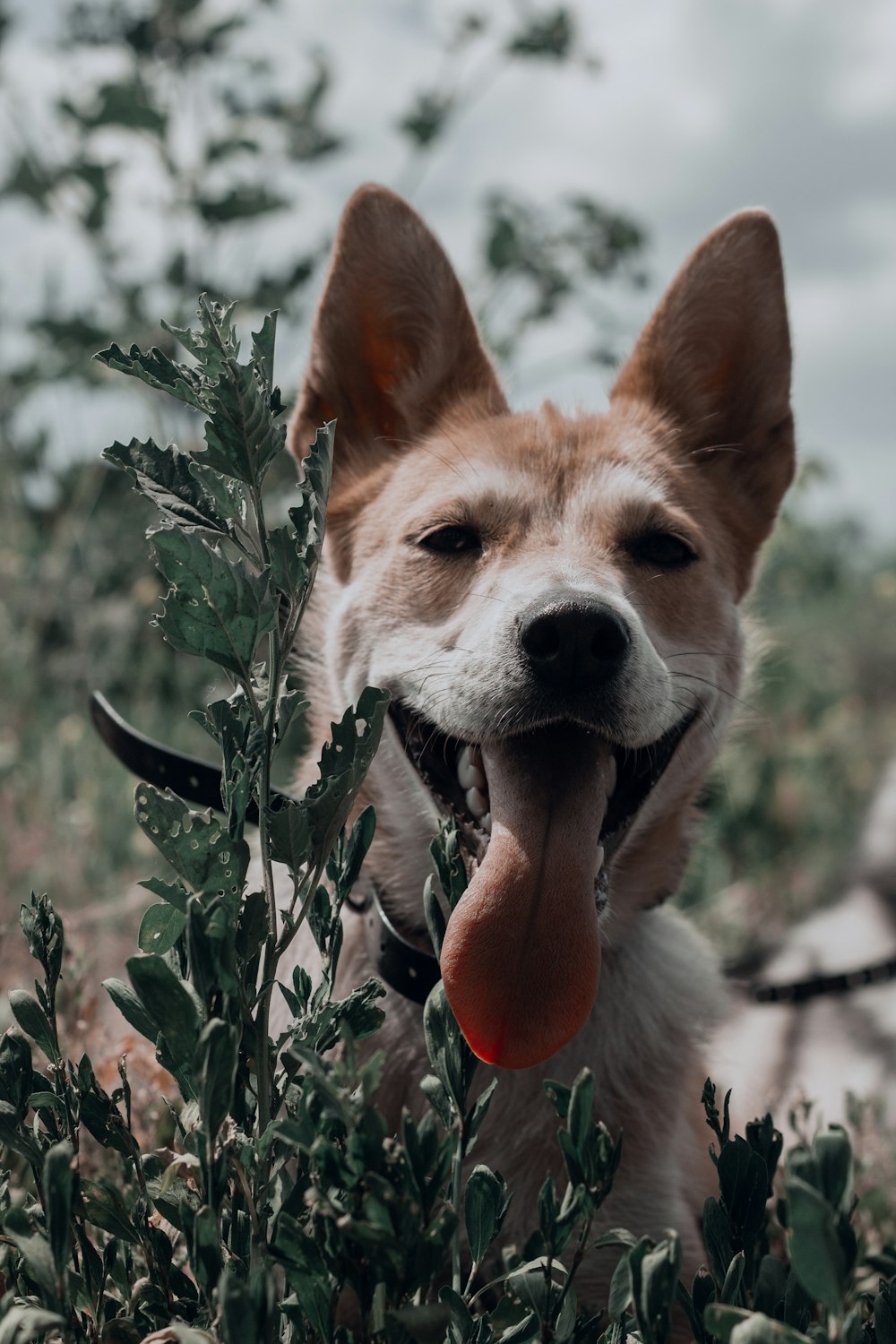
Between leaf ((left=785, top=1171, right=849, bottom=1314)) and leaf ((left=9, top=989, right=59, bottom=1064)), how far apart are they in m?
0.71

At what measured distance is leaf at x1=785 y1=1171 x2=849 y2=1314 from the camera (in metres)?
0.76

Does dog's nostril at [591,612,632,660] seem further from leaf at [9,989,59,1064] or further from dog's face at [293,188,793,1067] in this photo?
leaf at [9,989,59,1064]

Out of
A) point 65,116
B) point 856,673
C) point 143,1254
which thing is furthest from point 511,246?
point 856,673

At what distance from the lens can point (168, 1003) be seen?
92 cm

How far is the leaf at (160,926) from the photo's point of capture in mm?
1080

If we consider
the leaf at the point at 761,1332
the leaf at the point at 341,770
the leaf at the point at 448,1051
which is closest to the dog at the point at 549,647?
the leaf at the point at 448,1051

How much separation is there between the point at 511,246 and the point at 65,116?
2.39 meters

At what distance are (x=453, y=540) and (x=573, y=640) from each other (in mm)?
515

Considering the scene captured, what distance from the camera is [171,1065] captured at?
3.29 ft

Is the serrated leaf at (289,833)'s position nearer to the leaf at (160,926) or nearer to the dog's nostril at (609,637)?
the leaf at (160,926)

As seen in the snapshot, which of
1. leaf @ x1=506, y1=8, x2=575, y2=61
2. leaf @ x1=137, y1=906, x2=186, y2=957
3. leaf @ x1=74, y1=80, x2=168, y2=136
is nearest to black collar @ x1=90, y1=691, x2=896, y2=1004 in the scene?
leaf @ x1=137, y1=906, x2=186, y2=957

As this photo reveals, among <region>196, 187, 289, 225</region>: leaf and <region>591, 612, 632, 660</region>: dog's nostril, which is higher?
<region>196, 187, 289, 225</region>: leaf

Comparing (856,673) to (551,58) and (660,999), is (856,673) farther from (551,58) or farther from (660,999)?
(660,999)

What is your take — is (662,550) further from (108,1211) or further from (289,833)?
(108,1211)
